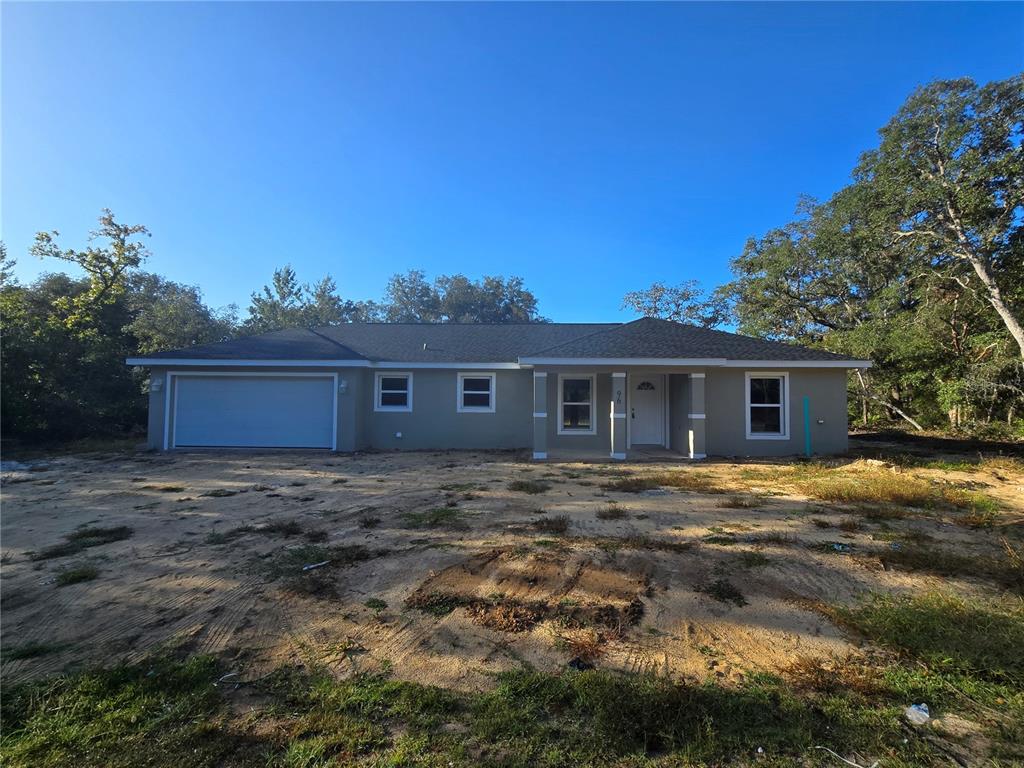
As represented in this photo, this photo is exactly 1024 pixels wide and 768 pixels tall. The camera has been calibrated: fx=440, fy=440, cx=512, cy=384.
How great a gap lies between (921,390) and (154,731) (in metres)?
22.4

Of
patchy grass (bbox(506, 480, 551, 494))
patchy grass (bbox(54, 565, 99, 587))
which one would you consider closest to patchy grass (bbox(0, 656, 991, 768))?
patchy grass (bbox(54, 565, 99, 587))

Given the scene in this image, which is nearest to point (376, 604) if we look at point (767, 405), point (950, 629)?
point (950, 629)

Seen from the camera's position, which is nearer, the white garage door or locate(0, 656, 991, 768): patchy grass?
locate(0, 656, 991, 768): patchy grass

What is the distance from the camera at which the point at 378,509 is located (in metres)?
6.01

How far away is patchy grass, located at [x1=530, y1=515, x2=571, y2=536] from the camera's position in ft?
16.3

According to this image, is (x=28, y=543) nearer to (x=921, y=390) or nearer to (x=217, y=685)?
(x=217, y=685)

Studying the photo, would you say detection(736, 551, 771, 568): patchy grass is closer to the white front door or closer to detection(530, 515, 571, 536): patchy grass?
detection(530, 515, 571, 536): patchy grass

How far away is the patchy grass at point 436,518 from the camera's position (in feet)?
17.2

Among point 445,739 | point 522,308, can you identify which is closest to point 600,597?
point 445,739

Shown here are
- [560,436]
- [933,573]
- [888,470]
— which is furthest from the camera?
[560,436]

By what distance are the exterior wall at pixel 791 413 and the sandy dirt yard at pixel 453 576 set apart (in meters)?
4.14

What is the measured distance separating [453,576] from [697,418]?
8794 mm

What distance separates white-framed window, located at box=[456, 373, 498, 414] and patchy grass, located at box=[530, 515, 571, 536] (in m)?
7.43

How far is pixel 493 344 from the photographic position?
14258mm
